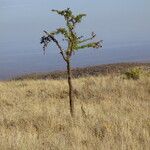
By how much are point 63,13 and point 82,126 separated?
261 centimetres

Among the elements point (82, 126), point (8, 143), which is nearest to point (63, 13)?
point (82, 126)

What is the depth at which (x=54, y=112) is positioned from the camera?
38.0 feet

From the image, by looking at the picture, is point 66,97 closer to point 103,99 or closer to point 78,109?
point 103,99

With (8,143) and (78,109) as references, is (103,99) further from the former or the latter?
(8,143)

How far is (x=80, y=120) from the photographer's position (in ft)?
33.3

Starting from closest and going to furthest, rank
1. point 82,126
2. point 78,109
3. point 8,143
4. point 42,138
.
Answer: point 8,143, point 42,138, point 82,126, point 78,109

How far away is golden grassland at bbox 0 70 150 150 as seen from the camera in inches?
320

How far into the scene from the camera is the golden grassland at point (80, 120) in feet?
26.7

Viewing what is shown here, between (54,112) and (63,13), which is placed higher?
(63,13)

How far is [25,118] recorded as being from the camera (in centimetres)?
1105

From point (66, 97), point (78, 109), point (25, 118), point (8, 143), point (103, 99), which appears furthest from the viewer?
point (66, 97)

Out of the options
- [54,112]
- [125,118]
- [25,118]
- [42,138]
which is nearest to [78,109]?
[54,112]

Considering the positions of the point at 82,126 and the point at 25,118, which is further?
the point at 25,118

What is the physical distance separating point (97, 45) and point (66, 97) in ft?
13.6
